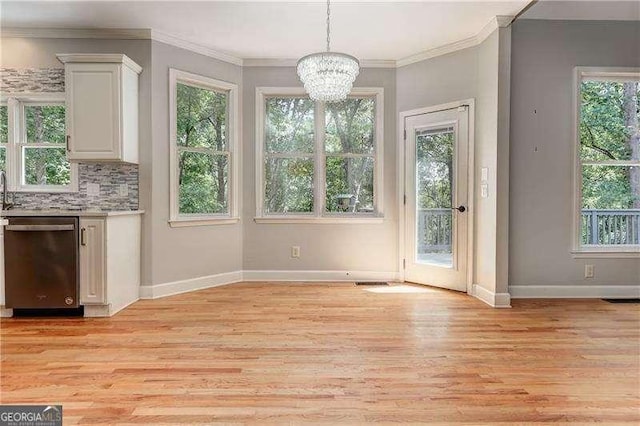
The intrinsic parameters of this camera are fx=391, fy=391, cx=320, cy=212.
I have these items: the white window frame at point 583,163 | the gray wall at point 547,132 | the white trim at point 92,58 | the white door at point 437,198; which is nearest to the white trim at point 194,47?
the white trim at point 92,58

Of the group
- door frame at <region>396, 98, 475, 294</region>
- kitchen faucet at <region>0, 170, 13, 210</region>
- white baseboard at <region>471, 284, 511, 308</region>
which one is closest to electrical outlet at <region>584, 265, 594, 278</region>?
white baseboard at <region>471, 284, 511, 308</region>

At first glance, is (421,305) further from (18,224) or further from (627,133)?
(18,224)

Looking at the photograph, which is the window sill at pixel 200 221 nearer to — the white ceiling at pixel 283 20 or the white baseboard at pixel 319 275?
the white baseboard at pixel 319 275

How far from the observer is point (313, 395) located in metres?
2.05

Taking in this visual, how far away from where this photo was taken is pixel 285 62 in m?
4.77

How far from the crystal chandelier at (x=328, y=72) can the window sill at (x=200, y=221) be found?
212 centimetres

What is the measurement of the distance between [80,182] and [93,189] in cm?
15

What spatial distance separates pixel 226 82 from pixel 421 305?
3324mm

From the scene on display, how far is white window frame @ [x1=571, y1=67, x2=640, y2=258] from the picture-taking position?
13.1 feet

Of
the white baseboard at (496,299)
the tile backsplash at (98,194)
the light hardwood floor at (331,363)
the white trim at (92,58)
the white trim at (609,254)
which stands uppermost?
the white trim at (92,58)

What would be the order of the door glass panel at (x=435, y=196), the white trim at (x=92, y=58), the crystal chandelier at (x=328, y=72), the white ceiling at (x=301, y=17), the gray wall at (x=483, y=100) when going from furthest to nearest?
1. the door glass panel at (x=435, y=196)
2. the gray wall at (x=483, y=100)
3. the white trim at (x=92, y=58)
4. the white ceiling at (x=301, y=17)
5. the crystal chandelier at (x=328, y=72)

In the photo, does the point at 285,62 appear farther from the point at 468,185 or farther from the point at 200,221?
the point at 468,185

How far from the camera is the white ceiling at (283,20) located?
3506mm

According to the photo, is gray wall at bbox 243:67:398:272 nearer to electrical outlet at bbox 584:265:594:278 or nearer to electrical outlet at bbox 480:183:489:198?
electrical outlet at bbox 480:183:489:198
